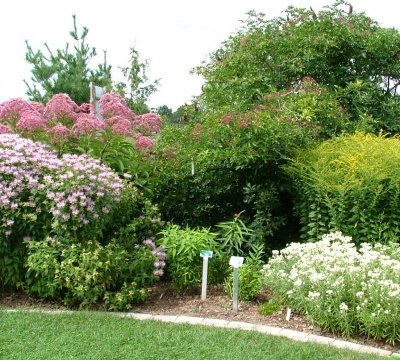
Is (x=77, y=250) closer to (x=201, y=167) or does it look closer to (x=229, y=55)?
(x=201, y=167)

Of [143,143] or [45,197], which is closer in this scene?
[45,197]

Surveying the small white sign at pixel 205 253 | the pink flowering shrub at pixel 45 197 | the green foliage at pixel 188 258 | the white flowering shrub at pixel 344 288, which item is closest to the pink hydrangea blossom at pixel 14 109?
the pink flowering shrub at pixel 45 197

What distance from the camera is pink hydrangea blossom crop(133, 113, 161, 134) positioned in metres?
6.50

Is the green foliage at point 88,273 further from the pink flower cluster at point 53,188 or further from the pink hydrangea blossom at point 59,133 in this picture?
the pink hydrangea blossom at point 59,133

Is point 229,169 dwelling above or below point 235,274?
above

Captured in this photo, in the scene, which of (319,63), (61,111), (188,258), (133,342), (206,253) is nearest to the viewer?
(133,342)

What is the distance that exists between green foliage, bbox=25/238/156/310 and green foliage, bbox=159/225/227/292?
0.80 feet

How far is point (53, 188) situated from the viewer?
4.93 meters

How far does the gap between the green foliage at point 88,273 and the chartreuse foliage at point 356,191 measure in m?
1.81

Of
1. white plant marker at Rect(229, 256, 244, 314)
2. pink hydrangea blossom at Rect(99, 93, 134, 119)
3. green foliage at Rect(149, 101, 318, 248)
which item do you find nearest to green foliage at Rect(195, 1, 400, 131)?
green foliage at Rect(149, 101, 318, 248)

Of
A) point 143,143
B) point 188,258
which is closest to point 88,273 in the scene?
point 188,258

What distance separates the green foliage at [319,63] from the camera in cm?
782

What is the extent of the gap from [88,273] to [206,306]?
3.52 feet

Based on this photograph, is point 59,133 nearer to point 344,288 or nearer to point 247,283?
point 247,283
